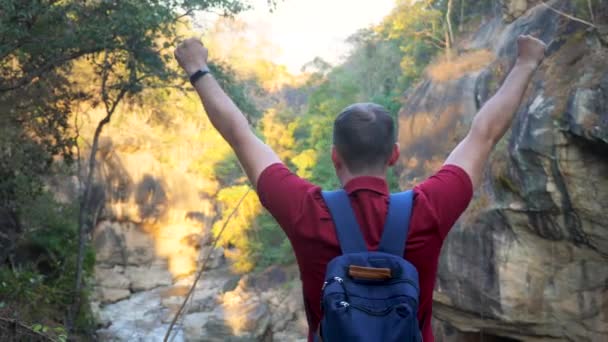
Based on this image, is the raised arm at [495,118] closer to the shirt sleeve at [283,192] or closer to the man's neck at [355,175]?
the man's neck at [355,175]

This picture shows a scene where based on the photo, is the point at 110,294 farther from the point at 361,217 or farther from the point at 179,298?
the point at 361,217

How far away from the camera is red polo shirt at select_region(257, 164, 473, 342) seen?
1.41 m

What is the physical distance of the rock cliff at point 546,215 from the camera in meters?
7.64

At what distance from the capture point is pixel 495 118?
1.66 metres

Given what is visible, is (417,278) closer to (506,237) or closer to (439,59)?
(506,237)

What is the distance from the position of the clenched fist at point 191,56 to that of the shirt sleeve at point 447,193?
0.75 meters

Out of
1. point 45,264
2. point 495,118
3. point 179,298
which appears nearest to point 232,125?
point 495,118

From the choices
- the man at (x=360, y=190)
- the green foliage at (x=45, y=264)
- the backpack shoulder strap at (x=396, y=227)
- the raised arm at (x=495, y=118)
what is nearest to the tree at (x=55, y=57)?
the green foliage at (x=45, y=264)

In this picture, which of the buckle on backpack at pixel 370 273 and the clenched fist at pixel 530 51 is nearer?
the buckle on backpack at pixel 370 273

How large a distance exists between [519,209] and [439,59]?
27.1ft

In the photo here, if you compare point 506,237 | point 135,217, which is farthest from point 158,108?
point 135,217

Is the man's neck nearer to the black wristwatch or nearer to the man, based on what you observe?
the man

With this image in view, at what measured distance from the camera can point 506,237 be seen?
898cm

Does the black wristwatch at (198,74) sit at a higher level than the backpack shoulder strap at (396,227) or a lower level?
higher
